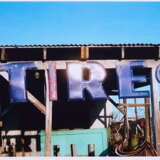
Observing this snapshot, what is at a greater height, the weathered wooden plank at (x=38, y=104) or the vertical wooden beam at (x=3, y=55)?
the vertical wooden beam at (x=3, y=55)

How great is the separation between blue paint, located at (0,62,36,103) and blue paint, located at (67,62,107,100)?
59.4 inches

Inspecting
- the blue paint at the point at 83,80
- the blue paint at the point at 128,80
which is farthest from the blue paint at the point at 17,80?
the blue paint at the point at 128,80

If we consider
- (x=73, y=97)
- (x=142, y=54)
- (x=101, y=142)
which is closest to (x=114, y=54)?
(x=142, y=54)

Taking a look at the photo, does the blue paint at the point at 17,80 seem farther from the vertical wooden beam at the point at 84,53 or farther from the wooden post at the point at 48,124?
the vertical wooden beam at the point at 84,53

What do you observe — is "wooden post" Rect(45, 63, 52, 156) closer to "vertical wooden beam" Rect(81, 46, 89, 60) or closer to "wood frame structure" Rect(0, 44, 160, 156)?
"wood frame structure" Rect(0, 44, 160, 156)

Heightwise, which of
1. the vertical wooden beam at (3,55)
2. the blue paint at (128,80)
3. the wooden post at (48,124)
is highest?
the vertical wooden beam at (3,55)

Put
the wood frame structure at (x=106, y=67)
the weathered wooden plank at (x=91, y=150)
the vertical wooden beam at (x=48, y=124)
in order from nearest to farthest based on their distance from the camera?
the vertical wooden beam at (x=48, y=124), the wood frame structure at (x=106, y=67), the weathered wooden plank at (x=91, y=150)

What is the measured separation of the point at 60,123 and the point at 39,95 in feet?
6.57

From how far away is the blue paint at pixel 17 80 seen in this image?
6.55 meters

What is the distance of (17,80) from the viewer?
6.60 m

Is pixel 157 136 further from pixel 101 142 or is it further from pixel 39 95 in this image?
pixel 39 95

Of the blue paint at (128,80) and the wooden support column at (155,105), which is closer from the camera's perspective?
the wooden support column at (155,105)

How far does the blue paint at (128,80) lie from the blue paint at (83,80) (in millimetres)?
606

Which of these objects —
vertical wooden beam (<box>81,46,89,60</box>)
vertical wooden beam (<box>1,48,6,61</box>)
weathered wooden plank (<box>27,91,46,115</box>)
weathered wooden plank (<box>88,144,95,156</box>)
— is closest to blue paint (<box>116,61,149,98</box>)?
vertical wooden beam (<box>81,46,89,60</box>)
